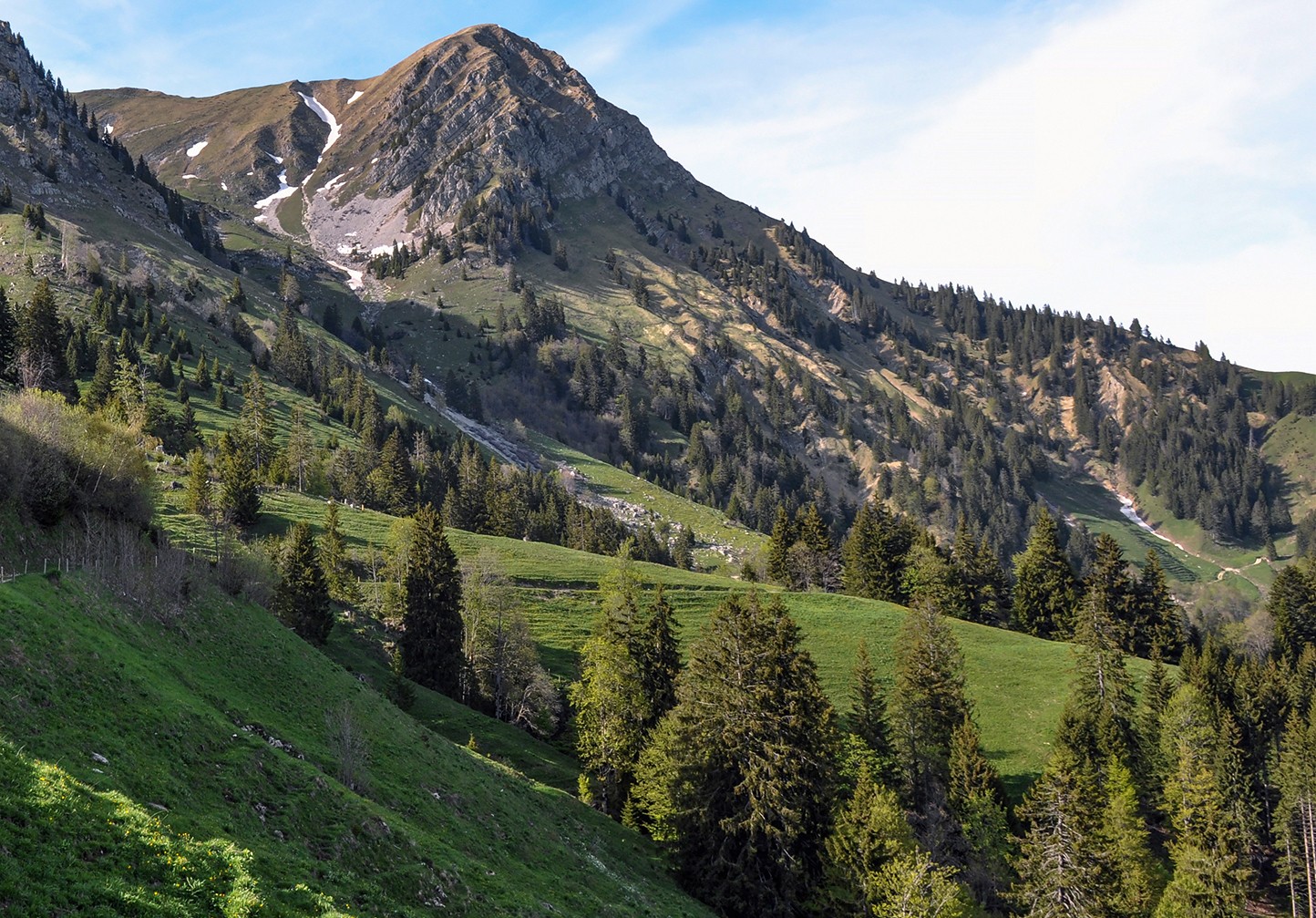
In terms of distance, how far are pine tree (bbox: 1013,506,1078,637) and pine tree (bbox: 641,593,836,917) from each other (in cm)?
5921

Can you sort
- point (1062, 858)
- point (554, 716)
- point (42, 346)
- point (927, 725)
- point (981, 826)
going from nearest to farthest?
point (1062, 858)
point (981, 826)
point (927, 725)
point (554, 716)
point (42, 346)

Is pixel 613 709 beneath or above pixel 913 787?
above

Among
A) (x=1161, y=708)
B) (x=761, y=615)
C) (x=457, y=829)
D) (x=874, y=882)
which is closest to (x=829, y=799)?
(x=874, y=882)

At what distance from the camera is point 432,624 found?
65.5m

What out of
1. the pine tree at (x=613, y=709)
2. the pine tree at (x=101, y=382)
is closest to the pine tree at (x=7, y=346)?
the pine tree at (x=101, y=382)

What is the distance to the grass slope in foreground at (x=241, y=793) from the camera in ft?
58.7

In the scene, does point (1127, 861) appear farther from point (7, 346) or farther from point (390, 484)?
point (7, 346)

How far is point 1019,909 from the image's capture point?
47.8 m

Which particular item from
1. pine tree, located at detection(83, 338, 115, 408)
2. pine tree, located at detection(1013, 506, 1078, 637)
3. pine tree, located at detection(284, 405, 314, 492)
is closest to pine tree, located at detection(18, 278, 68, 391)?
pine tree, located at detection(83, 338, 115, 408)

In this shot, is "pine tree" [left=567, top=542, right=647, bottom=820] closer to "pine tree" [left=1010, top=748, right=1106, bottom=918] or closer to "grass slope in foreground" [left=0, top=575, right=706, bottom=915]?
"grass slope in foreground" [left=0, top=575, right=706, bottom=915]

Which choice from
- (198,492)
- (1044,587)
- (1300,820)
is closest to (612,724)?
(198,492)

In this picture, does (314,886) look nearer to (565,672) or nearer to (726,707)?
(726,707)

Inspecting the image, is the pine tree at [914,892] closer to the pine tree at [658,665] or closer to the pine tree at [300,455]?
the pine tree at [658,665]

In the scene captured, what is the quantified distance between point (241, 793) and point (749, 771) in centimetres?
2746
